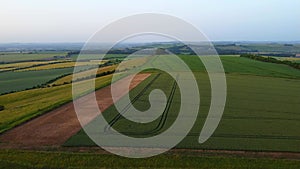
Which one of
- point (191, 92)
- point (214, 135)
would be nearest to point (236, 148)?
point (214, 135)

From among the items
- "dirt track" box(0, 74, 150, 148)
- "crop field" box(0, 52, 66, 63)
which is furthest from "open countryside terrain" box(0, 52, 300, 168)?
"crop field" box(0, 52, 66, 63)

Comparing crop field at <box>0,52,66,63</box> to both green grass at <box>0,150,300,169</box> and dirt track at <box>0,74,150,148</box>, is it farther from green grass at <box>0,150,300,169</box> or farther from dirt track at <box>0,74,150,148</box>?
green grass at <box>0,150,300,169</box>

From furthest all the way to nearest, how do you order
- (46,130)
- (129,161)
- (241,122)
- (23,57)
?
(23,57) < (241,122) < (46,130) < (129,161)

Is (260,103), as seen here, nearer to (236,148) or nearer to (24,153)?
(236,148)

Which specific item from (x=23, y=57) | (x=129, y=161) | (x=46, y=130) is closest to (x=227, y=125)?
(x=129, y=161)

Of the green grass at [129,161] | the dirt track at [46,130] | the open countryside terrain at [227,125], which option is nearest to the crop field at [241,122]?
the open countryside terrain at [227,125]

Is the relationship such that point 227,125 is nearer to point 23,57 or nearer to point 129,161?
point 129,161

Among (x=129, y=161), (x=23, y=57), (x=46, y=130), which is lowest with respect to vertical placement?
(x=129, y=161)

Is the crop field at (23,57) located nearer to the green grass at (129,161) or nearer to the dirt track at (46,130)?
the dirt track at (46,130)
